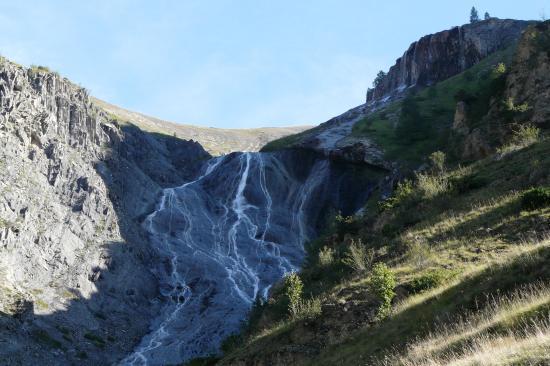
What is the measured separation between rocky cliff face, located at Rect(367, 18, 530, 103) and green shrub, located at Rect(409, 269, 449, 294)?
12026 centimetres

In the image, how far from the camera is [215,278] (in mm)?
74500

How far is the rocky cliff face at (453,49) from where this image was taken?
417 feet

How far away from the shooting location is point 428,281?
18.1m

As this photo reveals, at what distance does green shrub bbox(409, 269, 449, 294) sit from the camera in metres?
17.9

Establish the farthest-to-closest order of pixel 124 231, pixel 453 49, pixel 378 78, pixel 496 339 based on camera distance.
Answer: pixel 378 78 → pixel 453 49 → pixel 124 231 → pixel 496 339

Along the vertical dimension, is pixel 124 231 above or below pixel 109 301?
above

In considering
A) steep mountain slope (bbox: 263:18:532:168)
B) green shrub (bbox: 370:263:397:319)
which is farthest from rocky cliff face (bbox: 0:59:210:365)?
steep mountain slope (bbox: 263:18:532:168)

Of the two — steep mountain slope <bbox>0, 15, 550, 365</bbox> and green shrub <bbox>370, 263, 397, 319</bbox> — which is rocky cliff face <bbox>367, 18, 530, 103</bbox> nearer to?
steep mountain slope <bbox>0, 15, 550, 365</bbox>

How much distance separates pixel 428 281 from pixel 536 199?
7.71 metres

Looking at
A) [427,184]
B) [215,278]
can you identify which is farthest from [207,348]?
[427,184]

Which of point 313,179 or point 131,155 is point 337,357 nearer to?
point 313,179

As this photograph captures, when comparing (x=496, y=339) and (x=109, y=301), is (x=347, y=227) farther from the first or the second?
(x=109, y=301)

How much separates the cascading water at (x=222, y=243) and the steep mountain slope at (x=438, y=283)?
81.1ft

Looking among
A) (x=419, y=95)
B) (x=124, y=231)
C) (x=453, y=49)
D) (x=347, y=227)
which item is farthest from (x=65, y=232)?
(x=453, y=49)
